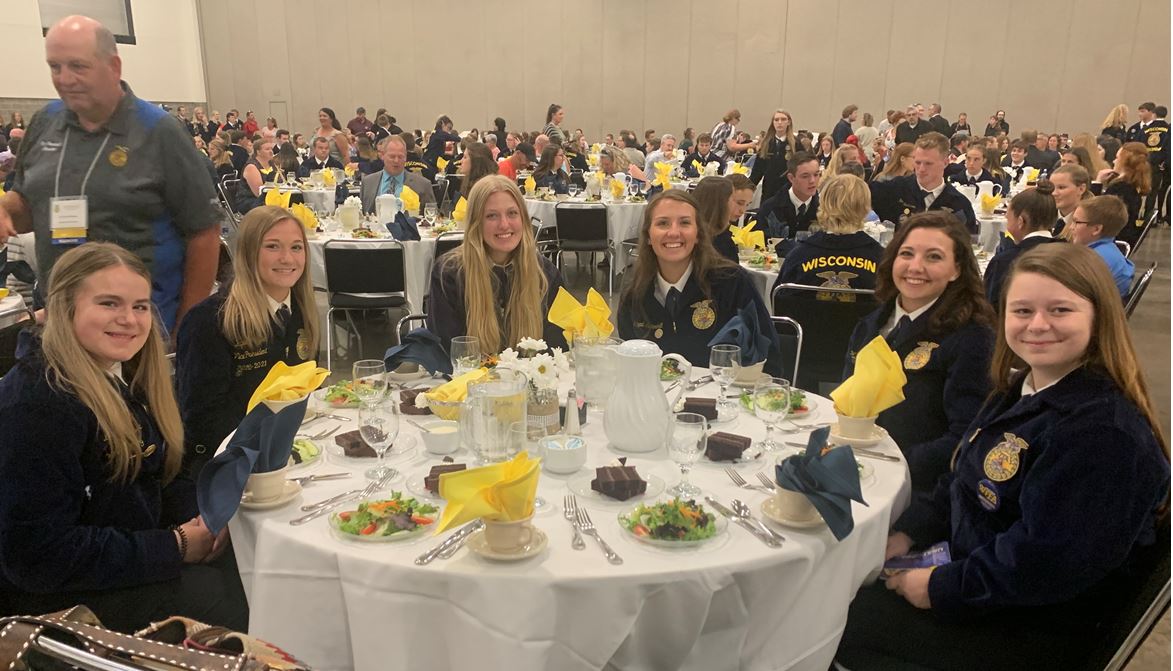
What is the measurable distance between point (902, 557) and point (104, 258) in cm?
199

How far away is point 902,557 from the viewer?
191cm

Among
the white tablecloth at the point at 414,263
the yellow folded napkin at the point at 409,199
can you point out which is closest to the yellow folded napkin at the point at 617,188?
the yellow folded napkin at the point at 409,199

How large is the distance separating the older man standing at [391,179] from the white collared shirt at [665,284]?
408cm

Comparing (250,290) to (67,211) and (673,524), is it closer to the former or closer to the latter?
(67,211)

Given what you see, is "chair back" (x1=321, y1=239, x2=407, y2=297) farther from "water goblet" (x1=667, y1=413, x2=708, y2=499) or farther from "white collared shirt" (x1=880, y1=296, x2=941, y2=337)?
"water goblet" (x1=667, y1=413, x2=708, y2=499)

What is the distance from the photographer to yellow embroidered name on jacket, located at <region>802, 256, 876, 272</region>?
3.80 m

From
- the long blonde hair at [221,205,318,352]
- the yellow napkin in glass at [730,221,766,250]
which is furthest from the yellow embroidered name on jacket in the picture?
the long blonde hair at [221,205,318,352]

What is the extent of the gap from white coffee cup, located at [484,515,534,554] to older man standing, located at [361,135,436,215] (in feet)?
18.5

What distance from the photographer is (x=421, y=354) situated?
241cm

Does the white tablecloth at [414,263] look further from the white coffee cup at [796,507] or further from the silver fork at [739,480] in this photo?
the white coffee cup at [796,507]

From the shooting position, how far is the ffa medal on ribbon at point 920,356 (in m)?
2.38

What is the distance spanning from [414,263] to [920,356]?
3.69 meters

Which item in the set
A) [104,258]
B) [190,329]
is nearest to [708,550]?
[104,258]

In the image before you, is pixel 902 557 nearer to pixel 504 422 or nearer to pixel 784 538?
pixel 784 538
